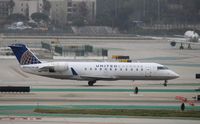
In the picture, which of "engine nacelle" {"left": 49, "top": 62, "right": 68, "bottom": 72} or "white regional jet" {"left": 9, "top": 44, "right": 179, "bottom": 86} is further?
"white regional jet" {"left": 9, "top": 44, "right": 179, "bottom": 86}

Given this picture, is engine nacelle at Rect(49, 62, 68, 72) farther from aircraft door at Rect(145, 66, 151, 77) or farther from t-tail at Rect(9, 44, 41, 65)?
aircraft door at Rect(145, 66, 151, 77)

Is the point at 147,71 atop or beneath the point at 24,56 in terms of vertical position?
beneath

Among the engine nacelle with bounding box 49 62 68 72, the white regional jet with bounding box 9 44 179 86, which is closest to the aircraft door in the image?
the white regional jet with bounding box 9 44 179 86

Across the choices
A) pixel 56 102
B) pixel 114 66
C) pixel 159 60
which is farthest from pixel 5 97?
pixel 159 60

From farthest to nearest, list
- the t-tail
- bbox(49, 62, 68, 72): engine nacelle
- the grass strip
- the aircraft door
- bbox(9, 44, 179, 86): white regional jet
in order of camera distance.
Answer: the aircraft door → the t-tail → bbox(9, 44, 179, 86): white regional jet → bbox(49, 62, 68, 72): engine nacelle → the grass strip

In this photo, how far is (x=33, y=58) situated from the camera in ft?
212

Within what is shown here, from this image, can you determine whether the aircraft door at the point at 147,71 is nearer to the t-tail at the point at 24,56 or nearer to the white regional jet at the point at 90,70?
the white regional jet at the point at 90,70

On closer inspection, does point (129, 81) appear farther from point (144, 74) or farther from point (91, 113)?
point (91, 113)

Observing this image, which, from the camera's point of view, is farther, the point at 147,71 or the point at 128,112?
the point at 147,71

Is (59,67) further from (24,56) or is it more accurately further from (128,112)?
(128,112)

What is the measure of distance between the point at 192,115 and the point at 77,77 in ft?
66.3

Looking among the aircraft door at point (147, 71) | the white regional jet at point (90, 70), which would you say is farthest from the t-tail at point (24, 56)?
the aircraft door at point (147, 71)

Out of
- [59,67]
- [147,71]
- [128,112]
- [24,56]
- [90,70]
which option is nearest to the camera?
[128,112]

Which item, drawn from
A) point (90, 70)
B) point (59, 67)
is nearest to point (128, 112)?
point (90, 70)
